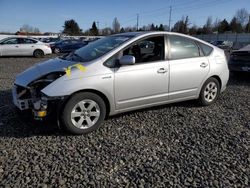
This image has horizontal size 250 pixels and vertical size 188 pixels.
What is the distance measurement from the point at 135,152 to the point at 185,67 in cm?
212

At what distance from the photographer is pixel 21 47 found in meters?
15.6

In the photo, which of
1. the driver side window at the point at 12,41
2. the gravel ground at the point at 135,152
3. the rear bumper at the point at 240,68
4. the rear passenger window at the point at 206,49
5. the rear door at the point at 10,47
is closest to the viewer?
the gravel ground at the point at 135,152

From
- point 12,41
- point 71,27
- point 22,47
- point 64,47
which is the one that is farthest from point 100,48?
point 71,27

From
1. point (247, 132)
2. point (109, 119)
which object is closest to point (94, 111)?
point (109, 119)

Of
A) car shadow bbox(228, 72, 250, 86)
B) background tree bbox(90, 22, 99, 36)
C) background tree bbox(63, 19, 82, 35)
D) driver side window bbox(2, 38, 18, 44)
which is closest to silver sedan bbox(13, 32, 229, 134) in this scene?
car shadow bbox(228, 72, 250, 86)

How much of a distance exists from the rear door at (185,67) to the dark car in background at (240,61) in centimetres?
355

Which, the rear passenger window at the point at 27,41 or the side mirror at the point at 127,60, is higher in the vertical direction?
the rear passenger window at the point at 27,41

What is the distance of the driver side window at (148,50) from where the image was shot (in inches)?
170

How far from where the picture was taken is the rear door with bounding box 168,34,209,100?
4.59 metres

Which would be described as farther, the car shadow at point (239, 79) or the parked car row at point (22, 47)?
the parked car row at point (22, 47)

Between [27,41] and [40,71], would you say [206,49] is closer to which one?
[40,71]

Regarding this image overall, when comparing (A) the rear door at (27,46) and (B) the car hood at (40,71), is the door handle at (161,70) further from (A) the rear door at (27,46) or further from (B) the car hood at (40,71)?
(A) the rear door at (27,46)

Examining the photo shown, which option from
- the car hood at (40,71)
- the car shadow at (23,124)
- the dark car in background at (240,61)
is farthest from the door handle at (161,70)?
the dark car in background at (240,61)

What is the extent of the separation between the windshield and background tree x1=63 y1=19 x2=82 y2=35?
88404mm
